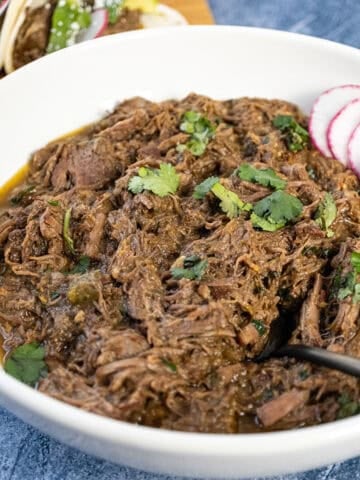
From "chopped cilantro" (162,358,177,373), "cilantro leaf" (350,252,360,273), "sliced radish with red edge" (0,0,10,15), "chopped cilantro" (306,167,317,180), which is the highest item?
"sliced radish with red edge" (0,0,10,15)

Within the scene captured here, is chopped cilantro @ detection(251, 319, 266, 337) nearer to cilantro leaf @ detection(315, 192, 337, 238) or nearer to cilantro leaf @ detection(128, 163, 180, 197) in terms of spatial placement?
cilantro leaf @ detection(315, 192, 337, 238)

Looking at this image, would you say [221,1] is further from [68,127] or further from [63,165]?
[63,165]

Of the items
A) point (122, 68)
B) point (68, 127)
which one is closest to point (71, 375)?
point (68, 127)

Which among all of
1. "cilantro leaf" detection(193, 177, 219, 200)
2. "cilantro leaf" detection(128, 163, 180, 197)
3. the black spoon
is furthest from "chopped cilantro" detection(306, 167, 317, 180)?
the black spoon

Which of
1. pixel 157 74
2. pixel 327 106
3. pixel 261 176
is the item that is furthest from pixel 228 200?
pixel 157 74

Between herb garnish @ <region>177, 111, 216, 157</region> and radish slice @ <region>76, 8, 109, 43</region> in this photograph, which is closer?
herb garnish @ <region>177, 111, 216, 157</region>
